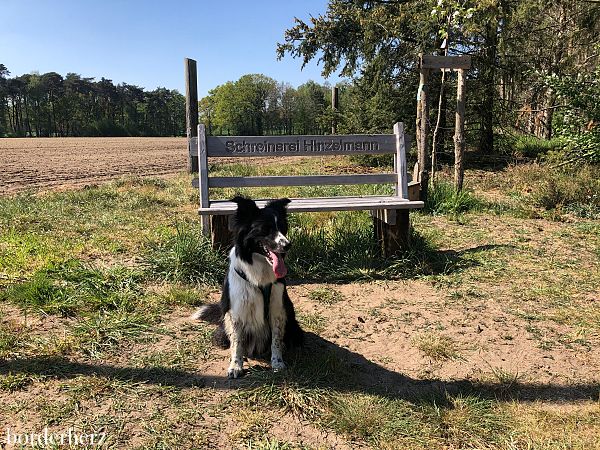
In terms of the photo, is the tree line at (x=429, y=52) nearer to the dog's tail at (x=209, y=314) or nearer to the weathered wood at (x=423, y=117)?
the weathered wood at (x=423, y=117)

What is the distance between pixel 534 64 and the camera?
13.9m

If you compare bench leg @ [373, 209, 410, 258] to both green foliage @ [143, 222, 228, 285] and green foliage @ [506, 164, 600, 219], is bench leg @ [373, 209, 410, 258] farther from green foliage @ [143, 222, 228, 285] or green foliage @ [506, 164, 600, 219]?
green foliage @ [506, 164, 600, 219]

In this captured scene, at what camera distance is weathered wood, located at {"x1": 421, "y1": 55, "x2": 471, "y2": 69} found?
8.38m

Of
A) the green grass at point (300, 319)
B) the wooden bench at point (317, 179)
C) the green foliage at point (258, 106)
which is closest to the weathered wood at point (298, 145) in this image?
the wooden bench at point (317, 179)

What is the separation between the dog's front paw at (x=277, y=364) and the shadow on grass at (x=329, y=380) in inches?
2.1

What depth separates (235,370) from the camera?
320cm

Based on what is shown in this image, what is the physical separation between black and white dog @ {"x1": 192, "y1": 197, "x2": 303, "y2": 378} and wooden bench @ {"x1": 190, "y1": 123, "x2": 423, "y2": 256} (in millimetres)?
1924

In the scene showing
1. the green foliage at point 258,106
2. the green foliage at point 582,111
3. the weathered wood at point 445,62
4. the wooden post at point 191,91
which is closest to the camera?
the green foliage at point 582,111

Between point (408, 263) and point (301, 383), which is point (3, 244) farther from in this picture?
point (408, 263)

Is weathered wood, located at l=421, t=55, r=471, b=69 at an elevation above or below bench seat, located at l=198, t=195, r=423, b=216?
above

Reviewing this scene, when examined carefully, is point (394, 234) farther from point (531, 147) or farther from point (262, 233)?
point (531, 147)

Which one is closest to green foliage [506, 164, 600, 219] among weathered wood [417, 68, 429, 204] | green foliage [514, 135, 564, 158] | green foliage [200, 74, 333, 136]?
weathered wood [417, 68, 429, 204]

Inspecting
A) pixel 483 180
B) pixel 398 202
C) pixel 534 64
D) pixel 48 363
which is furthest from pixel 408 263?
pixel 534 64

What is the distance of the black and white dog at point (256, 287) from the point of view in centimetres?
317
